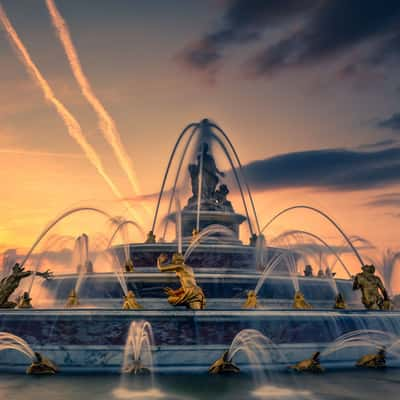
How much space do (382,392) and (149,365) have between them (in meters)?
7.81

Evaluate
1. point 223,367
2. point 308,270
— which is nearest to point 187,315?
point 223,367

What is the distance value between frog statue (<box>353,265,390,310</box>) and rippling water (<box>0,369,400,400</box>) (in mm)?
7384

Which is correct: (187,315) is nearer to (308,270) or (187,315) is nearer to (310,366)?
(310,366)

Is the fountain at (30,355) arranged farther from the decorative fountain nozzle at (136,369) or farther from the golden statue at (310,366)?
the golden statue at (310,366)

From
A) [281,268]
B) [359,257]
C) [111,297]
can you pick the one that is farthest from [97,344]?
[359,257]

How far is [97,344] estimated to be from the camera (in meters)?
17.7

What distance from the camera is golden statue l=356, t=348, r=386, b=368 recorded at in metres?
18.6

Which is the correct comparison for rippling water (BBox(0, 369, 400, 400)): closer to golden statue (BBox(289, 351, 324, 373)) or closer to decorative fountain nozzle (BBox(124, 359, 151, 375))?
golden statue (BBox(289, 351, 324, 373))

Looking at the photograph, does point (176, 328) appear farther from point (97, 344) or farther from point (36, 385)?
point (36, 385)

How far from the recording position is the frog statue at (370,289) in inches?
938

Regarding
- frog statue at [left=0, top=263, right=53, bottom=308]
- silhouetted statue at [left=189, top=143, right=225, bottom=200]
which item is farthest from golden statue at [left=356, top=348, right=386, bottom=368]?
silhouetted statue at [left=189, top=143, right=225, bottom=200]

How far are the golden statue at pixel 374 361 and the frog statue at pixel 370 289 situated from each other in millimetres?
5213

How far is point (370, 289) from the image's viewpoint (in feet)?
78.8

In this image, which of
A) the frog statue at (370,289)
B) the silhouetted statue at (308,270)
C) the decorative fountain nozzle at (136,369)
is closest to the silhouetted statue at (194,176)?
the silhouetted statue at (308,270)
